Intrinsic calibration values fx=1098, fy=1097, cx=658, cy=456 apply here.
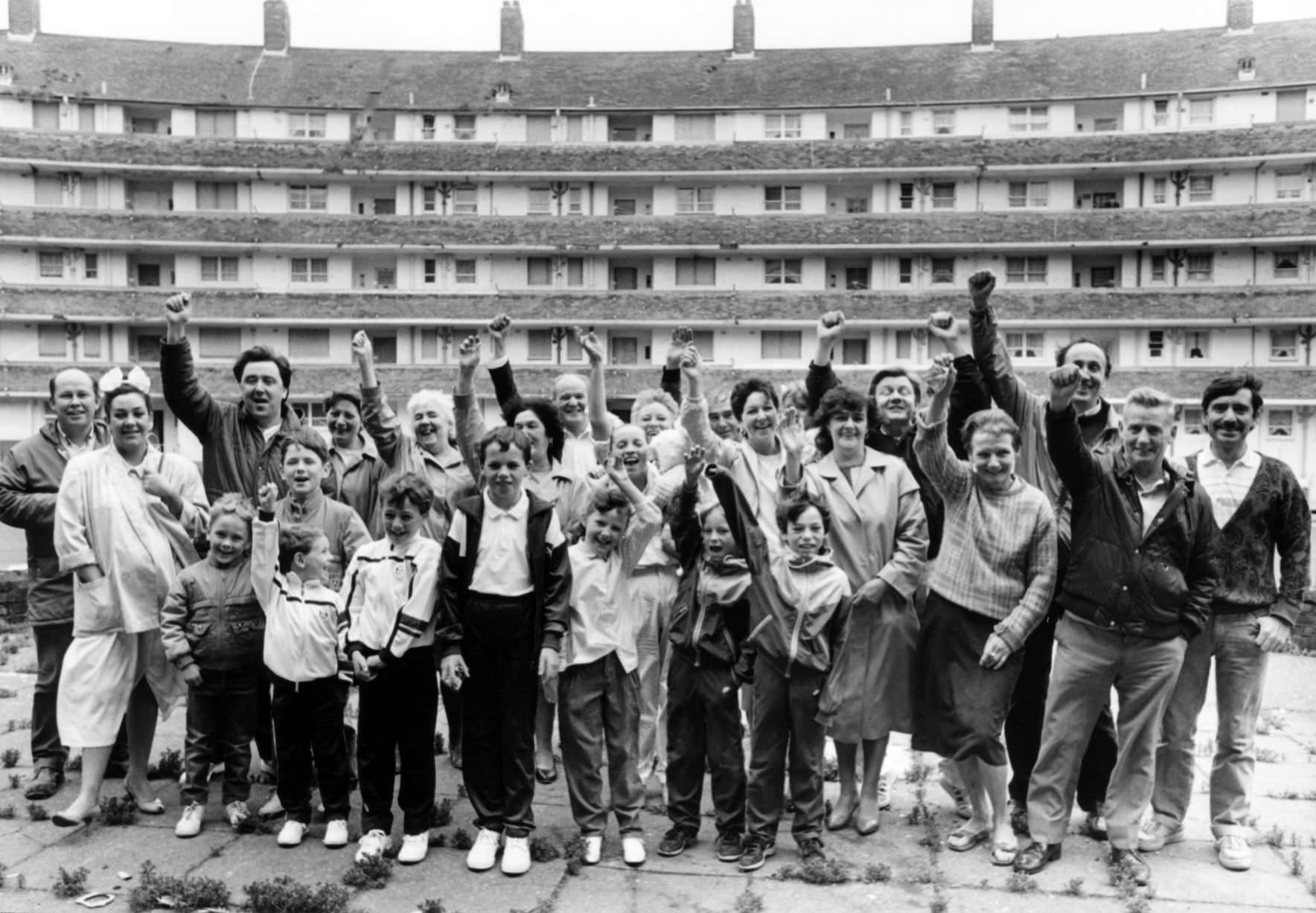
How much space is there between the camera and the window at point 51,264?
45594 mm

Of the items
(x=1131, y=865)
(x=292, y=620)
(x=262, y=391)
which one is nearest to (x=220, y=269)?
(x=262, y=391)

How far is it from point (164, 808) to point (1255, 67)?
53.5 metres

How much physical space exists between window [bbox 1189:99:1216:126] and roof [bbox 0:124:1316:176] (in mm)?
2492

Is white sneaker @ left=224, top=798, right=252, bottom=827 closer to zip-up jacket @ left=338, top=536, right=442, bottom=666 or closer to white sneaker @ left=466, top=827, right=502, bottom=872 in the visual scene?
zip-up jacket @ left=338, top=536, right=442, bottom=666

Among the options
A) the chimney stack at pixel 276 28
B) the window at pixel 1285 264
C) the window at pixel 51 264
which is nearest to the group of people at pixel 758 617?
the window at pixel 1285 264

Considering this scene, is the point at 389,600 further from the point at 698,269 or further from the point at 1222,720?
the point at 698,269

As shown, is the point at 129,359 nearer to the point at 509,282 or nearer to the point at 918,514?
the point at 509,282

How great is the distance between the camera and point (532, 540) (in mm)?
5938

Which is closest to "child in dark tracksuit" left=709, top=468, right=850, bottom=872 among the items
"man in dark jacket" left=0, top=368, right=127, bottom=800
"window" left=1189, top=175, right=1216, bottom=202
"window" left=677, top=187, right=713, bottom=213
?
"man in dark jacket" left=0, top=368, right=127, bottom=800

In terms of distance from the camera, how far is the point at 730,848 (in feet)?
19.6

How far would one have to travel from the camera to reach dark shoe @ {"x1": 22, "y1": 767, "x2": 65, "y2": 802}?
684cm

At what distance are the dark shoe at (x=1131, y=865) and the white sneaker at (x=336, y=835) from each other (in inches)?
163

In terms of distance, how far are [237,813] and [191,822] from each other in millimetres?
246

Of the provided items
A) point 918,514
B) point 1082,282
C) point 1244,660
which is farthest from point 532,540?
point 1082,282
